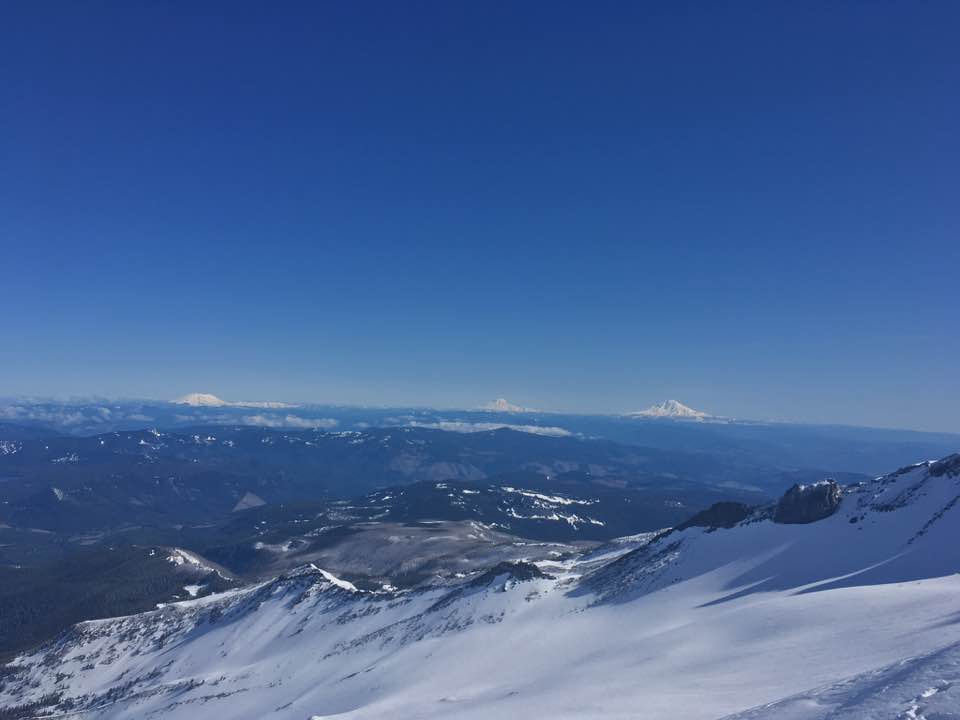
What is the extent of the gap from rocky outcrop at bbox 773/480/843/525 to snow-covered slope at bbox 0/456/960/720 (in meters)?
1.54

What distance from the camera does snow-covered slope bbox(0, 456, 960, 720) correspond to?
35.5 metres

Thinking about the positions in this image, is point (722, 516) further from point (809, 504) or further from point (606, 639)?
point (606, 639)

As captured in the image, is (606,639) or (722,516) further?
(722,516)

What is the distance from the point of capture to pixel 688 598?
78875mm

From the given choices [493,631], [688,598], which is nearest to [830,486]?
[688,598]

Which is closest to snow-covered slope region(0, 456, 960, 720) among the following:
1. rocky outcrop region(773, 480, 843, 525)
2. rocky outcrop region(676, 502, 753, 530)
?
rocky outcrop region(773, 480, 843, 525)

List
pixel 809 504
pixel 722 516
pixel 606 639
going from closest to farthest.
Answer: pixel 606 639 < pixel 809 504 < pixel 722 516

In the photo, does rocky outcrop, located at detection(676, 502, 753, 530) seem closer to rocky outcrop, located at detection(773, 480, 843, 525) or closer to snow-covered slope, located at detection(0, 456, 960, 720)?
snow-covered slope, located at detection(0, 456, 960, 720)

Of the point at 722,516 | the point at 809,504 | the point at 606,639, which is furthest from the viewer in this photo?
the point at 722,516

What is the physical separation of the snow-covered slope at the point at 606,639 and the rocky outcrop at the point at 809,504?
154 centimetres

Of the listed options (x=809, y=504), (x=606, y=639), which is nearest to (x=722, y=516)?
(x=809, y=504)

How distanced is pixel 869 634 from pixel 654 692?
50.1 ft

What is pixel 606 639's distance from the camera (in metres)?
71.4

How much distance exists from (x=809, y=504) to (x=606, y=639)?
4751 cm
